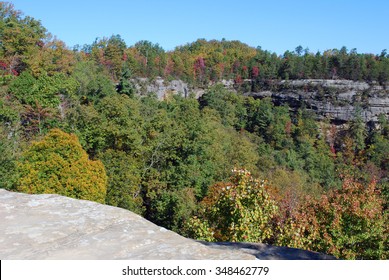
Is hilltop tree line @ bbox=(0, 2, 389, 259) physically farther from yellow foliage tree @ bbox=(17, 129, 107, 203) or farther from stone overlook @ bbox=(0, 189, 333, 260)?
stone overlook @ bbox=(0, 189, 333, 260)

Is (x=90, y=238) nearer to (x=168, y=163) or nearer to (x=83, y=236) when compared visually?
(x=83, y=236)

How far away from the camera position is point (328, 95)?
70.3 metres

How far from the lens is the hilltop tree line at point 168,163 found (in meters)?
9.73

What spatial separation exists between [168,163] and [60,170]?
8408 mm

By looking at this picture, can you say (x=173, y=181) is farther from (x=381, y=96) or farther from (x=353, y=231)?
(x=381, y=96)

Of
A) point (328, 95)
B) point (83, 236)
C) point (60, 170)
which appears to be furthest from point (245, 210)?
point (328, 95)

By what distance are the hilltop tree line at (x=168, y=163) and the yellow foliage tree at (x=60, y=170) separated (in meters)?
0.04

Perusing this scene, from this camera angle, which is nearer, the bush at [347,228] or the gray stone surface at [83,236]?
the gray stone surface at [83,236]

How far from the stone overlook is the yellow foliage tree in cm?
1393

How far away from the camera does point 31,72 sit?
28.9 metres

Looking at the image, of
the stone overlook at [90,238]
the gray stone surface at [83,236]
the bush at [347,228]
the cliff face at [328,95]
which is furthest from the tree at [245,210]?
the cliff face at [328,95]

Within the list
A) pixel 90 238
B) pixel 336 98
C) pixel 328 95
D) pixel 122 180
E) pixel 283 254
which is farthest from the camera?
pixel 328 95

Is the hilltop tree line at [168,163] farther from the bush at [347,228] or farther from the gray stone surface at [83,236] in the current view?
the gray stone surface at [83,236]

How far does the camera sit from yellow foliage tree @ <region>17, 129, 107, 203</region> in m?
16.4
